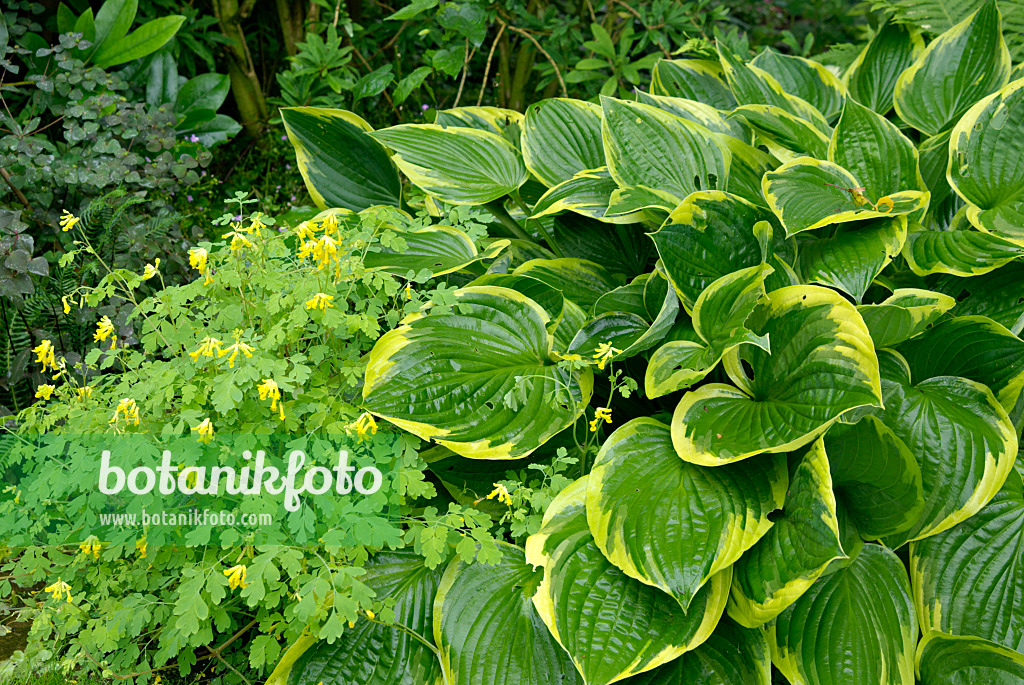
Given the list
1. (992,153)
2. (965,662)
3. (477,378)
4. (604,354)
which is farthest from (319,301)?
(992,153)

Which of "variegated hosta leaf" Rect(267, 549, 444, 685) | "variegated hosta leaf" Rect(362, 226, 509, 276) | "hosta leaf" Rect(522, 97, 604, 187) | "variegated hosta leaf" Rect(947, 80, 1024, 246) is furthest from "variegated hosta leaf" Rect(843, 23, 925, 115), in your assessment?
"variegated hosta leaf" Rect(267, 549, 444, 685)

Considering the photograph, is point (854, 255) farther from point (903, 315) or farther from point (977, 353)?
point (977, 353)

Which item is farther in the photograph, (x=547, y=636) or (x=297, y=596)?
(x=547, y=636)

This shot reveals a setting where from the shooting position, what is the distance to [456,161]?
74.9 inches

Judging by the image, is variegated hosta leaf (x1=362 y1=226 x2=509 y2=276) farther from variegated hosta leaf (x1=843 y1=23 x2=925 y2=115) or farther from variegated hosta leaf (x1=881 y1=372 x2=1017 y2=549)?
variegated hosta leaf (x1=843 y1=23 x2=925 y2=115)

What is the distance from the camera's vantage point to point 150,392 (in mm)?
1299

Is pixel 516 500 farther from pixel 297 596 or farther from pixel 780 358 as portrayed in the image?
pixel 780 358

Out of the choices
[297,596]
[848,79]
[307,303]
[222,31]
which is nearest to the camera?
[297,596]

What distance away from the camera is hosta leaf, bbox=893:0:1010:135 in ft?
6.55

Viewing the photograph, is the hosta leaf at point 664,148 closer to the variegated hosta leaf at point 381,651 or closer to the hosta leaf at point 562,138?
the hosta leaf at point 562,138

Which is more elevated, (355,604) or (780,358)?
(780,358)

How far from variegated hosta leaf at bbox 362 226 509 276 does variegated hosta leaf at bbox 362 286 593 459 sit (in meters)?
0.19

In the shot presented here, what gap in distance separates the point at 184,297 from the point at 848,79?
1.94 metres

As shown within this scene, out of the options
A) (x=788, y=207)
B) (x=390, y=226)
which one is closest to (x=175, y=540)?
(x=390, y=226)
